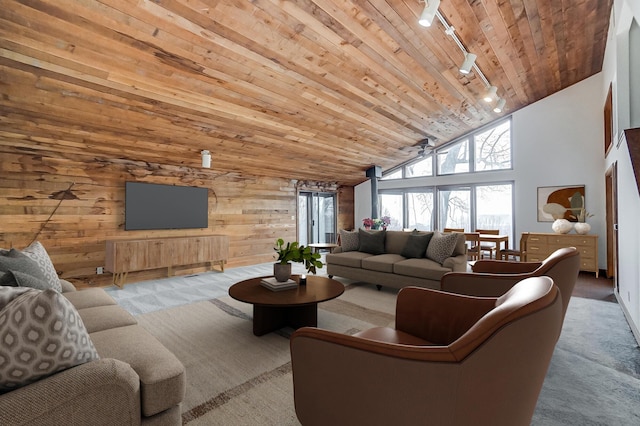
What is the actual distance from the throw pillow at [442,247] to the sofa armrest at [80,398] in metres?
3.64

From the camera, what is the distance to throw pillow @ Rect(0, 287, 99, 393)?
0.94 m

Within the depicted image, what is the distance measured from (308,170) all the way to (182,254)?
10.6ft

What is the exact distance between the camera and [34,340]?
96 centimetres

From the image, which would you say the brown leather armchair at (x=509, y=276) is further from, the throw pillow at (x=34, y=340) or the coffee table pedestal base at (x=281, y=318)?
the throw pillow at (x=34, y=340)

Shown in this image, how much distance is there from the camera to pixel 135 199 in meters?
4.87

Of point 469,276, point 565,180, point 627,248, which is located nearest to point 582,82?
point 565,180

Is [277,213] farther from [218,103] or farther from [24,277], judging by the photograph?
[24,277]

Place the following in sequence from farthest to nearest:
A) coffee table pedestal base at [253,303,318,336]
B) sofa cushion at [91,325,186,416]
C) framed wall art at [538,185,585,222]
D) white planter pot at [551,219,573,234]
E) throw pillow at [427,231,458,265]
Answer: framed wall art at [538,185,585,222] < white planter pot at [551,219,573,234] < throw pillow at [427,231,458,265] < coffee table pedestal base at [253,303,318,336] < sofa cushion at [91,325,186,416]

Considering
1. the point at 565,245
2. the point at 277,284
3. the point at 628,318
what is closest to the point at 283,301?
the point at 277,284

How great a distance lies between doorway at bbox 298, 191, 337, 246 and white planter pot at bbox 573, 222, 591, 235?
→ 17.2 ft

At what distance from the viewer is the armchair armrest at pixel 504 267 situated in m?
2.78

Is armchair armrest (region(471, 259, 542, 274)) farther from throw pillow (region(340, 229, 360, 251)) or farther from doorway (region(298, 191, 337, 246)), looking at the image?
doorway (region(298, 191, 337, 246))

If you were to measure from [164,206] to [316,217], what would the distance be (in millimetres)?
3964

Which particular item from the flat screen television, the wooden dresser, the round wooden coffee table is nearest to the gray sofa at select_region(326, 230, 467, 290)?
the round wooden coffee table
